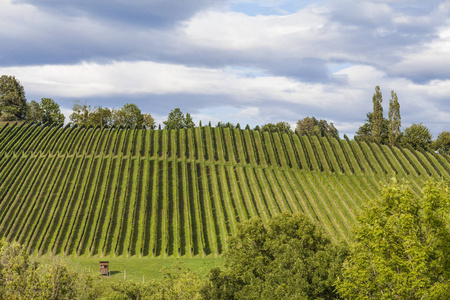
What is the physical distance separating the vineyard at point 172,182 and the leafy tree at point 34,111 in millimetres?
53896

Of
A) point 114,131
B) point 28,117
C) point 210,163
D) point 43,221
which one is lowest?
point 43,221

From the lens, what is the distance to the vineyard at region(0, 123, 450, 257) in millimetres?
80500

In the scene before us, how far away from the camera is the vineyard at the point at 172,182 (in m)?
80.5

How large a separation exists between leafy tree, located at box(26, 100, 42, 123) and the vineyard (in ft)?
177

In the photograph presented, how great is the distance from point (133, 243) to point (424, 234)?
6016cm

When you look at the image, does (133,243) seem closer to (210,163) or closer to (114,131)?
(210,163)

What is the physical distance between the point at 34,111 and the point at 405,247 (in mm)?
184745

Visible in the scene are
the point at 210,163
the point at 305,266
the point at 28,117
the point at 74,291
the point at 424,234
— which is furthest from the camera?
the point at 28,117

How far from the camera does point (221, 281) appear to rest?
140ft

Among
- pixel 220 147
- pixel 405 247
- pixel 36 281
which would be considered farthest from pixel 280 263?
pixel 220 147

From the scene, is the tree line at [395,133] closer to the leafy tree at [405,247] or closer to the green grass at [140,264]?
the green grass at [140,264]

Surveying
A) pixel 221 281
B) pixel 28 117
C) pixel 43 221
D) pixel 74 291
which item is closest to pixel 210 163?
pixel 43 221

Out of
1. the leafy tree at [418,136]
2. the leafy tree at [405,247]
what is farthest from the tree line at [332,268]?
the leafy tree at [418,136]

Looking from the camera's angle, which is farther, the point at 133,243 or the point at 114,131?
the point at 114,131
